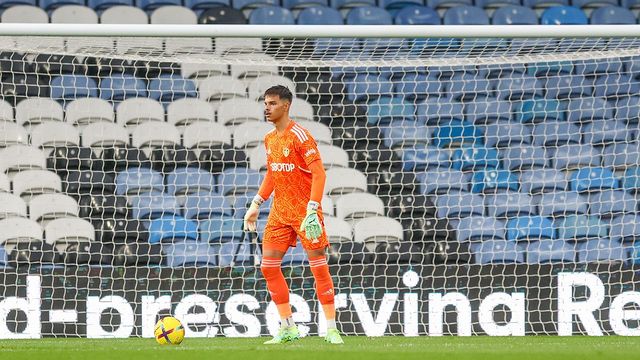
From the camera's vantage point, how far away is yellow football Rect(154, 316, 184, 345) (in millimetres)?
7336

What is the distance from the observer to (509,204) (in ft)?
33.7

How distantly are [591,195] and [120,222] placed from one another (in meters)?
4.39

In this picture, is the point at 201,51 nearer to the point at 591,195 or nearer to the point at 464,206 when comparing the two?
the point at 464,206

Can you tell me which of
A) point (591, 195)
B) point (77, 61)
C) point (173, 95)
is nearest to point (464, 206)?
point (591, 195)

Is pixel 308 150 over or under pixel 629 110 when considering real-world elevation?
under

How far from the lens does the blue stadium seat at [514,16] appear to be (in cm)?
1288

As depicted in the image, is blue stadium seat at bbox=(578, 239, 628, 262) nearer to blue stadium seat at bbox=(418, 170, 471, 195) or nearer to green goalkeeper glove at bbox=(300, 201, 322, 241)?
blue stadium seat at bbox=(418, 170, 471, 195)

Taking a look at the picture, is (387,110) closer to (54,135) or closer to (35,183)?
(54,135)

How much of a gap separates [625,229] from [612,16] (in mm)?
3550

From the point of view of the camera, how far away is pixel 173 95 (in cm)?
1088

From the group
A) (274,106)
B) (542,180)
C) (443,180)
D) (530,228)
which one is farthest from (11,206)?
(542,180)

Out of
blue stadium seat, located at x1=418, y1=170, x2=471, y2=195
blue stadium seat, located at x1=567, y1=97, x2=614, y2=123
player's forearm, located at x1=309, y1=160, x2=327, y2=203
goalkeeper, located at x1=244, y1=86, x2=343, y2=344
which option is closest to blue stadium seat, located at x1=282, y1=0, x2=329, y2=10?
blue stadium seat, located at x1=418, y1=170, x2=471, y2=195

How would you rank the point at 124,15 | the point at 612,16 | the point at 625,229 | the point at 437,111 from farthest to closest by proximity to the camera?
the point at 612,16
the point at 124,15
the point at 437,111
the point at 625,229

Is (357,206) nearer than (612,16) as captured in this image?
Yes
